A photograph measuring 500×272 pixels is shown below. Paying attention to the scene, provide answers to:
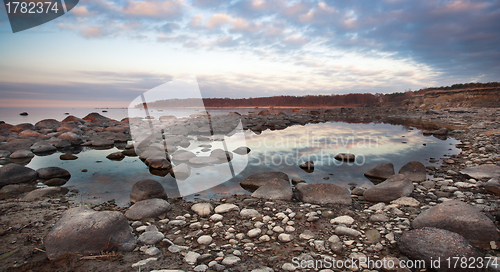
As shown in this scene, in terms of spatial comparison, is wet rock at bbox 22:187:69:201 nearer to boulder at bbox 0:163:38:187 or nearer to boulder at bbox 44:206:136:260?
boulder at bbox 0:163:38:187

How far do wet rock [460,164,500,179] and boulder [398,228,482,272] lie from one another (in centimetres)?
405

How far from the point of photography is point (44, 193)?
443 centimetres

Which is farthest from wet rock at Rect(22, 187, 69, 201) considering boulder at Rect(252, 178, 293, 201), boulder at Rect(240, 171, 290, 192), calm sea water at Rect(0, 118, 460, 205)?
boulder at Rect(252, 178, 293, 201)

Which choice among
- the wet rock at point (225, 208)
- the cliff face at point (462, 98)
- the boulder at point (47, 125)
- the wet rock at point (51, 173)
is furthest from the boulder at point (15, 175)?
the cliff face at point (462, 98)

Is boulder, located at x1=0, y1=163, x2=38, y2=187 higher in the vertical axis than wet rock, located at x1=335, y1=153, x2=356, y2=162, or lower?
higher

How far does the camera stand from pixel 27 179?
522 centimetres

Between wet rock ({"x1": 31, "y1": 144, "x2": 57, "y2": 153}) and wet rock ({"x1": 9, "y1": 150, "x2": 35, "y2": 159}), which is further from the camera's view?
wet rock ({"x1": 31, "y1": 144, "x2": 57, "y2": 153})

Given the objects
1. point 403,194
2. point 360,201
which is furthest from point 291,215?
point 403,194

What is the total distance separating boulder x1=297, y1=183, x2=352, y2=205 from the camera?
4.09 metres

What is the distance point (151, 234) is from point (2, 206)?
301 centimetres

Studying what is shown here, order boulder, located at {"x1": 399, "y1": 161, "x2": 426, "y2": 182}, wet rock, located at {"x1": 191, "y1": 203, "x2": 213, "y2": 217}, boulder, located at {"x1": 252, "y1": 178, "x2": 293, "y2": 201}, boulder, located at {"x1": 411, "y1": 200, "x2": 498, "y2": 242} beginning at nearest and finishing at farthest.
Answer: boulder, located at {"x1": 411, "y1": 200, "x2": 498, "y2": 242}, wet rock, located at {"x1": 191, "y1": 203, "x2": 213, "y2": 217}, boulder, located at {"x1": 252, "y1": 178, "x2": 293, "y2": 201}, boulder, located at {"x1": 399, "y1": 161, "x2": 426, "y2": 182}

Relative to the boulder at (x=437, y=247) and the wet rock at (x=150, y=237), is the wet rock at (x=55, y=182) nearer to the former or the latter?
the wet rock at (x=150, y=237)

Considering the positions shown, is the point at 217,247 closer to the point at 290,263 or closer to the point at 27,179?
the point at 290,263

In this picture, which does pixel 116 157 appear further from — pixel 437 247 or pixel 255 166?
pixel 437 247
